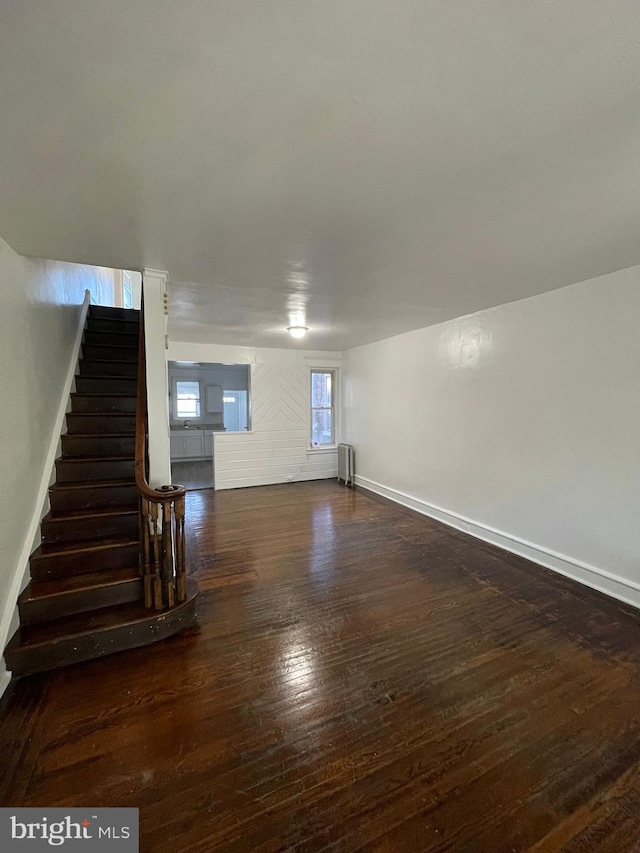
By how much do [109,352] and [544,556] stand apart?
192 inches

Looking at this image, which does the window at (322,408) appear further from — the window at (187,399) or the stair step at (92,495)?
the stair step at (92,495)

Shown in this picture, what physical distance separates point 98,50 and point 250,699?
2.55 metres

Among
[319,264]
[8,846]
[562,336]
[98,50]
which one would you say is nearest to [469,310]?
[562,336]

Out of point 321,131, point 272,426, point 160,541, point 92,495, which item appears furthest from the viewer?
point 272,426

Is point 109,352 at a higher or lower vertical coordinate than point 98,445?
higher

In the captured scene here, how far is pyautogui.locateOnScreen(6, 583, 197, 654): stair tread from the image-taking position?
6.27ft

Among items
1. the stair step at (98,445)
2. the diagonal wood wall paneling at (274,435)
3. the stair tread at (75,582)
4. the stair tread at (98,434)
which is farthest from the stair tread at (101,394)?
the diagonal wood wall paneling at (274,435)

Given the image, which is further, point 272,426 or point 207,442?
point 207,442

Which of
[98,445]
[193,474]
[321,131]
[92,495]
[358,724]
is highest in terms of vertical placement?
[321,131]

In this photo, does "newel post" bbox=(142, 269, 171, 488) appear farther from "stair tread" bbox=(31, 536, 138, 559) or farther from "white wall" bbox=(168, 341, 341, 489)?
"white wall" bbox=(168, 341, 341, 489)

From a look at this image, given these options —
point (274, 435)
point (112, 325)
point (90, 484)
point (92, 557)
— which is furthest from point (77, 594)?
point (274, 435)

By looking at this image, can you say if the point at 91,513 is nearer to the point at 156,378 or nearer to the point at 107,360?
the point at 156,378

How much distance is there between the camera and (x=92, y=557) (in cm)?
238

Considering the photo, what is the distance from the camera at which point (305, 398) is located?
21.5 feet
